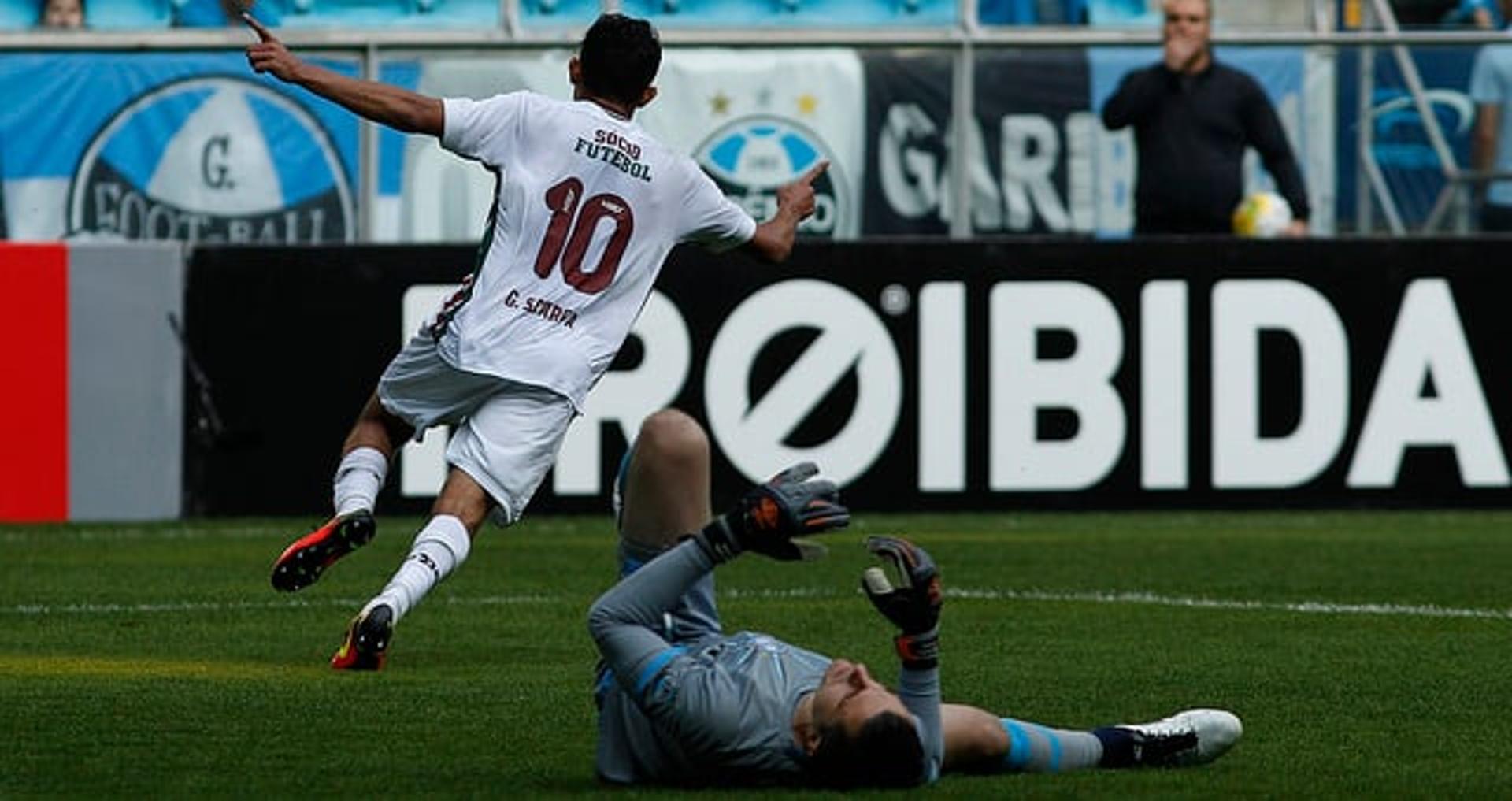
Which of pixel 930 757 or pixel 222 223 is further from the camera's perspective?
pixel 222 223

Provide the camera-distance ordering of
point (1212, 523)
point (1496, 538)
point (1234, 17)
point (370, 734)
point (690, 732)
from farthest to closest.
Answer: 1. point (1234, 17)
2. point (1212, 523)
3. point (1496, 538)
4. point (370, 734)
5. point (690, 732)

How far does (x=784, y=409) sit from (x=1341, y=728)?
8.35 metres

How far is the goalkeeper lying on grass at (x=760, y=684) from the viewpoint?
22.5 feet

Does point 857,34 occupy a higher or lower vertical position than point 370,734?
higher

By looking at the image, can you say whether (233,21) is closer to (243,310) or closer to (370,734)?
(243,310)

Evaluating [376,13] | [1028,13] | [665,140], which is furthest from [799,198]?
[1028,13]

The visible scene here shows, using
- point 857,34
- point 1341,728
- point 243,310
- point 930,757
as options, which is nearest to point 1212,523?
point 857,34

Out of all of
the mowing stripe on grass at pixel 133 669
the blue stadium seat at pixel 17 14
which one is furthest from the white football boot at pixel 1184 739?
the blue stadium seat at pixel 17 14

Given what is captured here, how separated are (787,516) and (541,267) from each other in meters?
3.44

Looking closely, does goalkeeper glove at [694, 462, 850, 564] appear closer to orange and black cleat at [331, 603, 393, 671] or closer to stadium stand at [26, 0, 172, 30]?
orange and black cleat at [331, 603, 393, 671]

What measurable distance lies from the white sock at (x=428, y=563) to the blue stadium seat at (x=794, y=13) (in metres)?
8.17

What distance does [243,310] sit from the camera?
1675 cm

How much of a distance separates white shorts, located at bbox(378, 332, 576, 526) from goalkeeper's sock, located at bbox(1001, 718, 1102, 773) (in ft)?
9.17

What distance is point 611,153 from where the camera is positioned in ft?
32.9
